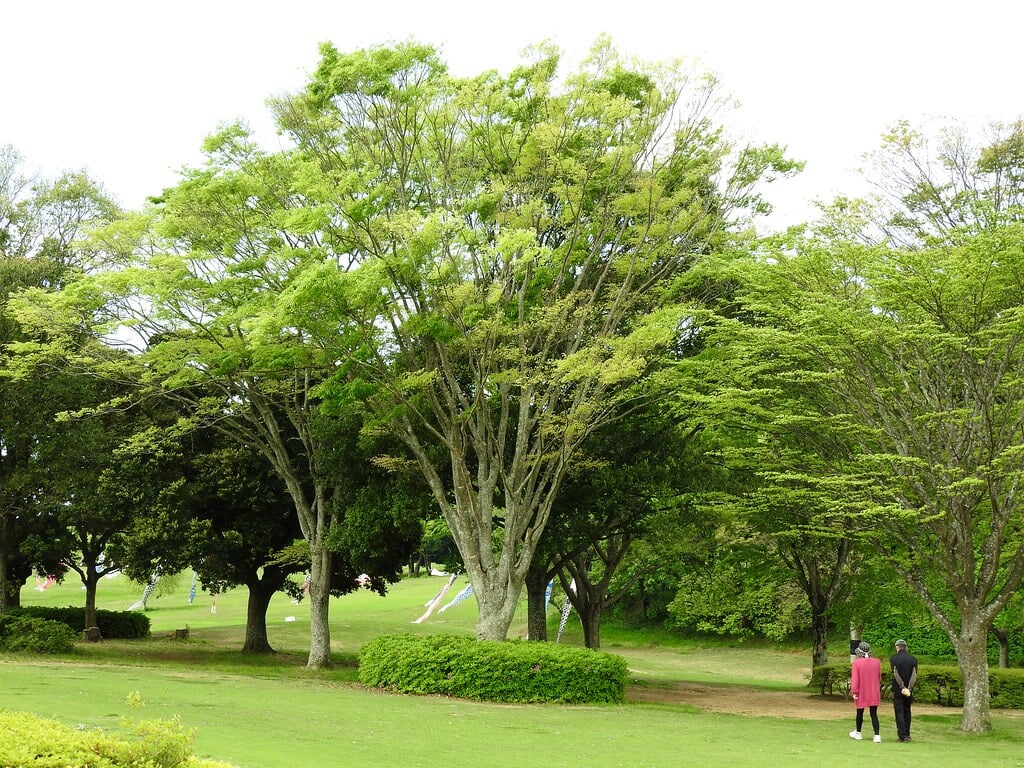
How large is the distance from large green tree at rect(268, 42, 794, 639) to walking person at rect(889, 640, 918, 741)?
7.51 metres

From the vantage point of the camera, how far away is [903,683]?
49.5 ft

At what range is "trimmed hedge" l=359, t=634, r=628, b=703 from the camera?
19.6 metres

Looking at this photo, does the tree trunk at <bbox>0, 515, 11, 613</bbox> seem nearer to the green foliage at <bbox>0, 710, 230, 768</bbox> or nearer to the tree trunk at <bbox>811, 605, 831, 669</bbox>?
the tree trunk at <bbox>811, 605, 831, 669</bbox>

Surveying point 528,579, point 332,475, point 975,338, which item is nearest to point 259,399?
point 332,475

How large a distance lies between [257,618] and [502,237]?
20.5 metres

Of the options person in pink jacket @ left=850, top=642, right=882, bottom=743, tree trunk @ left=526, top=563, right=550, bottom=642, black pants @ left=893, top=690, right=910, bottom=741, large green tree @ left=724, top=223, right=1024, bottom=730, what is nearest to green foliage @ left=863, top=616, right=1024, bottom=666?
tree trunk @ left=526, top=563, right=550, bottom=642

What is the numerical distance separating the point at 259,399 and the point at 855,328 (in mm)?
16239

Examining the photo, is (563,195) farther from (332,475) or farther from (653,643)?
(653,643)

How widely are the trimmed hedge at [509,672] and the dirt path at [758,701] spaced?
9.14 ft

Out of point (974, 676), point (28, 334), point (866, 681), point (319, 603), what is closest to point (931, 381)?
point (974, 676)

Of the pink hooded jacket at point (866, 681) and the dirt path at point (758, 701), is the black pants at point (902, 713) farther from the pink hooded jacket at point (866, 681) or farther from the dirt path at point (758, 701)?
the dirt path at point (758, 701)

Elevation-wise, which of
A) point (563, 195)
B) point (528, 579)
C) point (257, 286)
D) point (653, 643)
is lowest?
point (653, 643)

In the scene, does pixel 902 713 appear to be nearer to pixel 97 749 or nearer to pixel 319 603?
pixel 97 749

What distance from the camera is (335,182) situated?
20406 millimetres
